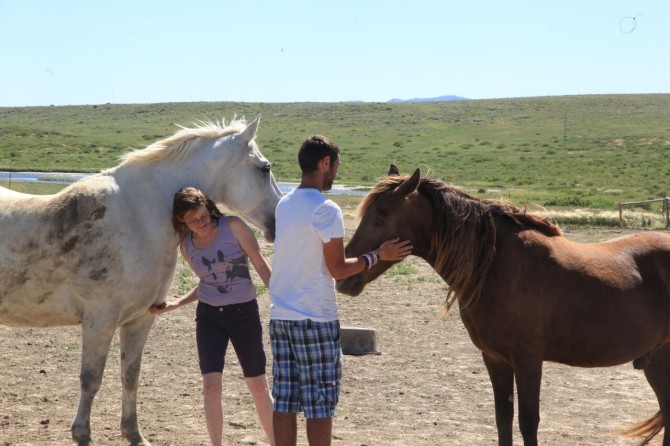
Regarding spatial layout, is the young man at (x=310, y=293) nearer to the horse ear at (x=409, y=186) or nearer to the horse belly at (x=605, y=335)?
the horse ear at (x=409, y=186)

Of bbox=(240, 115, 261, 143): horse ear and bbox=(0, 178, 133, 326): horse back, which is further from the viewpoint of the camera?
bbox=(240, 115, 261, 143): horse ear

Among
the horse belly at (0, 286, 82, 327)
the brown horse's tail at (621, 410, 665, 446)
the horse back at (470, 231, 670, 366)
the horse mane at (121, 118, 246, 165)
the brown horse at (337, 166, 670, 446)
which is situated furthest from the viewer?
the brown horse's tail at (621, 410, 665, 446)

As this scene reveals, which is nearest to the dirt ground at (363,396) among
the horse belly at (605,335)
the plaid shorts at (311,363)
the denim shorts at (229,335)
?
the horse belly at (605,335)

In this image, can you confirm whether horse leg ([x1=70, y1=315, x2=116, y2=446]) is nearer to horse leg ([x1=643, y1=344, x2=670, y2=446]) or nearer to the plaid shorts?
the plaid shorts

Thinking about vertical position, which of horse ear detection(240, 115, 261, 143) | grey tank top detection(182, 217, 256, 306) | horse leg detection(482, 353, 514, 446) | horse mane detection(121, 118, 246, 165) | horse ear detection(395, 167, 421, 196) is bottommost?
horse leg detection(482, 353, 514, 446)

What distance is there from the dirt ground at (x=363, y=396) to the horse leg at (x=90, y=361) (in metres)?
0.85

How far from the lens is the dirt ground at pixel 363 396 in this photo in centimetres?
647

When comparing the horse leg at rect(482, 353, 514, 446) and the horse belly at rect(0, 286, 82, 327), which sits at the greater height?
the horse belly at rect(0, 286, 82, 327)

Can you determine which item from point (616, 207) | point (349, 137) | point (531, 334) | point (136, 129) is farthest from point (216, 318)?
point (136, 129)

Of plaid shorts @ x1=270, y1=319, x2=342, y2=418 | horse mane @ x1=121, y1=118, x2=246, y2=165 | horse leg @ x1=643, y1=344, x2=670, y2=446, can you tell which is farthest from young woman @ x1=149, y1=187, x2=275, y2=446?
horse leg @ x1=643, y1=344, x2=670, y2=446

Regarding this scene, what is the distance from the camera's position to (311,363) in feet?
14.6

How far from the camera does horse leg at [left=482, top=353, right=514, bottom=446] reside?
542 centimetres

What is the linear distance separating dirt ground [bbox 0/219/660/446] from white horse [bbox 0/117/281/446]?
1246 mm

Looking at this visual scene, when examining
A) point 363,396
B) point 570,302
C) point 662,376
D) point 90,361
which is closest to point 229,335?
point 90,361
